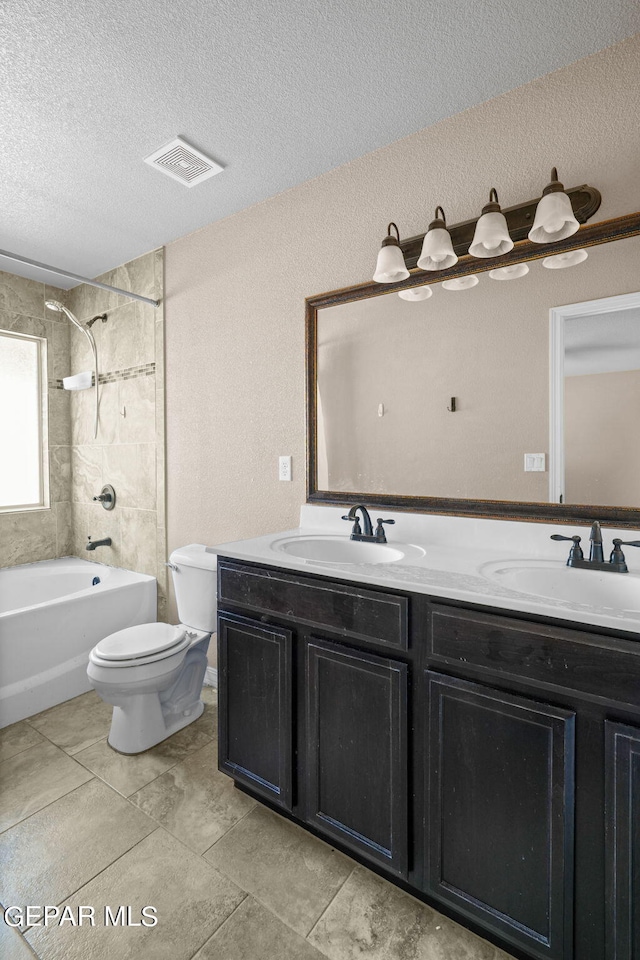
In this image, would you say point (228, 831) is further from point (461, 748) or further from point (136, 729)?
point (461, 748)

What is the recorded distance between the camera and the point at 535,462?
1.51 metres

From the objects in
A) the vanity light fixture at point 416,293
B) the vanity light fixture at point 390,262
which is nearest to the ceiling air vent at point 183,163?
the vanity light fixture at point 390,262

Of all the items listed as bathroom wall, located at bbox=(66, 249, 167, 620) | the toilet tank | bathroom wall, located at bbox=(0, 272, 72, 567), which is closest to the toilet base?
the toilet tank

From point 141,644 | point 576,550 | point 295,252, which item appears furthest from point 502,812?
point 295,252

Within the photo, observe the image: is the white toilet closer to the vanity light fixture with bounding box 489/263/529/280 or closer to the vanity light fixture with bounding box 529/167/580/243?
the vanity light fixture with bounding box 489/263/529/280

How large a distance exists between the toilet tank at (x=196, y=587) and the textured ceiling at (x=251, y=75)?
5.40ft

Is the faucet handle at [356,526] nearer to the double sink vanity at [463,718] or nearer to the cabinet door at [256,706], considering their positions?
the double sink vanity at [463,718]

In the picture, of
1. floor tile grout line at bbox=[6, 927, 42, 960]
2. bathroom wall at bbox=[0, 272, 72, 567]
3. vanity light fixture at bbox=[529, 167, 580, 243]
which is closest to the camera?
floor tile grout line at bbox=[6, 927, 42, 960]

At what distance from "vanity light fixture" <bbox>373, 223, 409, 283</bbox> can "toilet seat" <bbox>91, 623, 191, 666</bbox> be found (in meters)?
1.63

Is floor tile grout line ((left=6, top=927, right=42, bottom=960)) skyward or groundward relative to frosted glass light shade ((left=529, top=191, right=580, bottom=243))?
groundward

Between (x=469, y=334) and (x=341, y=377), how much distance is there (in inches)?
21.1

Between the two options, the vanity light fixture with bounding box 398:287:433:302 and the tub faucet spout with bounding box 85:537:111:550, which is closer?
the vanity light fixture with bounding box 398:287:433:302

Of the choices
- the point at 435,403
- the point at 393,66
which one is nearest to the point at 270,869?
the point at 435,403

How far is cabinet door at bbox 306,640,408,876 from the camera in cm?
121
